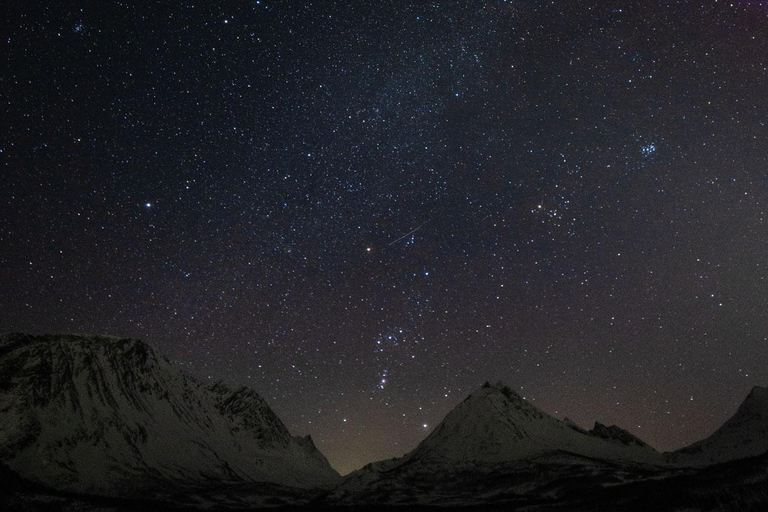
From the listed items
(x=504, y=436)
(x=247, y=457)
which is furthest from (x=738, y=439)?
(x=247, y=457)

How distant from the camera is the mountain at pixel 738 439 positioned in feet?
511

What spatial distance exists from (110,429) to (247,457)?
214 ft

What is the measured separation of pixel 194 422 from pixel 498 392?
380 feet

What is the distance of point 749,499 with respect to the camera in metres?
77.2

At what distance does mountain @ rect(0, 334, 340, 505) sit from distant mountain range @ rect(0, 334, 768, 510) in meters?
0.45

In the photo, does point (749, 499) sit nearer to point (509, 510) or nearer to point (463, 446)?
point (509, 510)

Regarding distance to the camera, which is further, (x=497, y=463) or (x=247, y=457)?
(x=247, y=457)

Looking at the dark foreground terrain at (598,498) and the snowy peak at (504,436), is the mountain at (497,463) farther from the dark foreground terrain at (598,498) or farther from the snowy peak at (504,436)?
the dark foreground terrain at (598,498)

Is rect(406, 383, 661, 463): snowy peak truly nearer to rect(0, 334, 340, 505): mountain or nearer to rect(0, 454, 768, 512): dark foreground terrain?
rect(0, 454, 768, 512): dark foreground terrain

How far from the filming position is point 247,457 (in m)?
191

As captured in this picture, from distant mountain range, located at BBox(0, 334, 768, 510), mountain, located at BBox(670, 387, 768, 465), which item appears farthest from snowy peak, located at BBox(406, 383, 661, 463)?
mountain, located at BBox(670, 387, 768, 465)

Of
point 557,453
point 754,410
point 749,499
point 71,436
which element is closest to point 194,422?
point 71,436

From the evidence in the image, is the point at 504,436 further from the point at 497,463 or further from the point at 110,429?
the point at 110,429

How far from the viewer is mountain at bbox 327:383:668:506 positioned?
109688 millimetres
